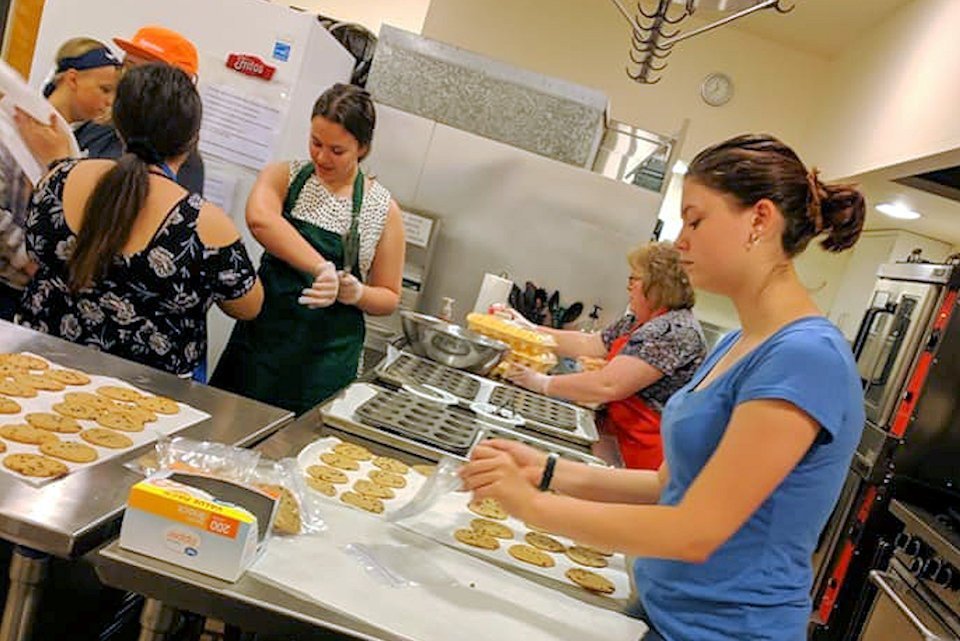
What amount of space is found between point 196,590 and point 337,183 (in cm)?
135

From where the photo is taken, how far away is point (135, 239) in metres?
1.57

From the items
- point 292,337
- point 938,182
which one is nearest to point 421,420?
point 292,337

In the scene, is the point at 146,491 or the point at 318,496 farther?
the point at 318,496

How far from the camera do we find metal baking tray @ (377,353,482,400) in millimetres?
1990

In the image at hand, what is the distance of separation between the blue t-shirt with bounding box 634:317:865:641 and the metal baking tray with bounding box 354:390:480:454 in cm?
62

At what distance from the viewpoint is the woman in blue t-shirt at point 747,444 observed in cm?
93

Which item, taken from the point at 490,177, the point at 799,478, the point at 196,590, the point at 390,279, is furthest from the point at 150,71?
the point at 490,177

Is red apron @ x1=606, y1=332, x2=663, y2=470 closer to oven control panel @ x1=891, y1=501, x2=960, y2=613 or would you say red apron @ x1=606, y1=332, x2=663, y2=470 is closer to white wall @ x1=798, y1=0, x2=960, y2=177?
oven control panel @ x1=891, y1=501, x2=960, y2=613

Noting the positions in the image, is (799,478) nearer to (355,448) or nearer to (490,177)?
(355,448)

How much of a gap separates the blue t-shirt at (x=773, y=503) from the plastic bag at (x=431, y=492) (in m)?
0.36

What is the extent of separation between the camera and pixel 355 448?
4.85 ft

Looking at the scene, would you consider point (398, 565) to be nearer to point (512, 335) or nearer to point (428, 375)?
point (428, 375)

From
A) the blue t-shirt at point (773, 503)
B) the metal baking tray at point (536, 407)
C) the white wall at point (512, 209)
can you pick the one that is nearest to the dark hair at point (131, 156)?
the metal baking tray at point (536, 407)

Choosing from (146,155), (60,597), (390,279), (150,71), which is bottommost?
(60,597)
